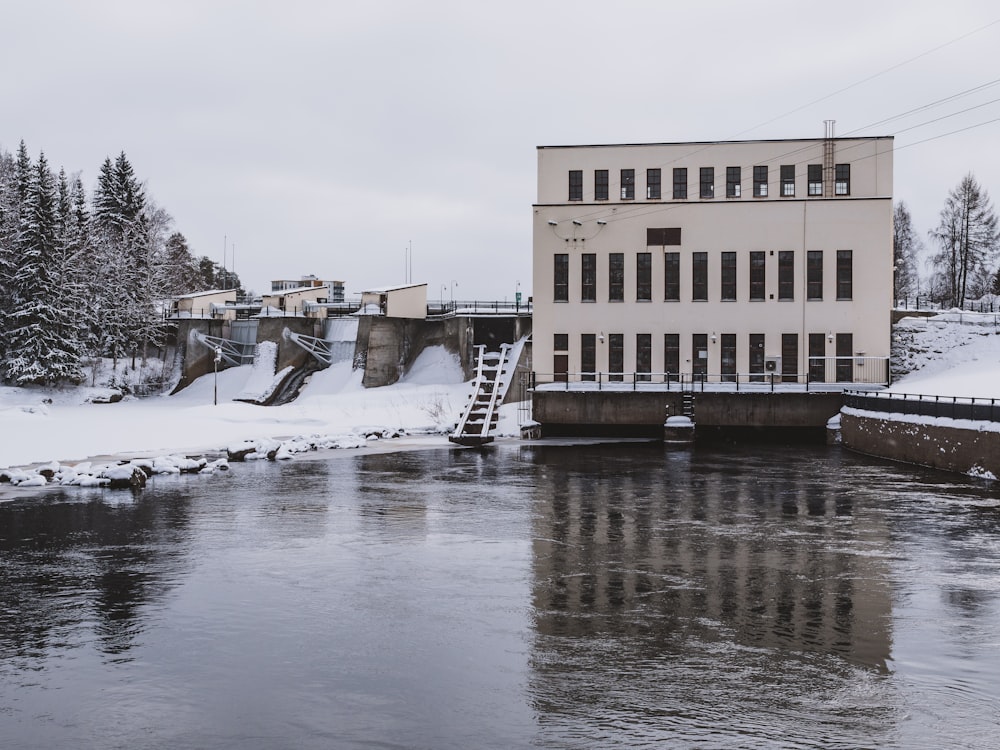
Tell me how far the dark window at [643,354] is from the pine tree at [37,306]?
35.2m

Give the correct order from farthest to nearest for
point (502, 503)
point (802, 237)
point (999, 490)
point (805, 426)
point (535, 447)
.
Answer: point (802, 237), point (805, 426), point (535, 447), point (999, 490), point (502, 503)

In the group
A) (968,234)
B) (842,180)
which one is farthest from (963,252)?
(842,180)

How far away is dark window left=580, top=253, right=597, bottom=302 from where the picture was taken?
4859 cm

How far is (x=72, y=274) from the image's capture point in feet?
217

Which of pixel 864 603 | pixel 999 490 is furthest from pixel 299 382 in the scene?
pixel 864 603

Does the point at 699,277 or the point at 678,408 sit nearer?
the point at 678,408

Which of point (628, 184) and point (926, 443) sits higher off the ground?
point (628, 184)

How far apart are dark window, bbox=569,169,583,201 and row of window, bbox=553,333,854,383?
6.77m

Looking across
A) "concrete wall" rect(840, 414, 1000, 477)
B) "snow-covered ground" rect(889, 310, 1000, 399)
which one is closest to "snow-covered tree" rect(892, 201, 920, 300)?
"snow-covered ground" rect(889, 310, 1000, 399)

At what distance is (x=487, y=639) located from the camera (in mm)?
12992

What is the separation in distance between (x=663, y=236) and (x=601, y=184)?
409 centimetres

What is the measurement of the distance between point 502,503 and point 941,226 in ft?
254

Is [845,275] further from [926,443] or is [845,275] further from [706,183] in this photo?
[926,443]

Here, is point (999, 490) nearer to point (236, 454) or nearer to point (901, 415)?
point (901, 415)
